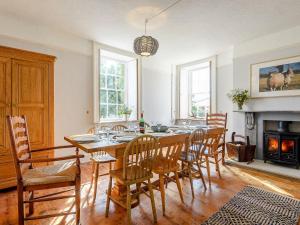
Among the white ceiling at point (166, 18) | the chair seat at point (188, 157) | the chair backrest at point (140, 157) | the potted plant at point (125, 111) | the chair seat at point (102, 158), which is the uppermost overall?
the white ceiling at point (166, 18)

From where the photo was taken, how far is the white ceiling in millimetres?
2582

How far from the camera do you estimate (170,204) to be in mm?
2227

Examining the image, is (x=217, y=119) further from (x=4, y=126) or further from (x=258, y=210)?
(x=4, y=126)

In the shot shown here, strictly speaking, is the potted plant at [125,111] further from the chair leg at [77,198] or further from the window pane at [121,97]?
the chair leg at [77,198]

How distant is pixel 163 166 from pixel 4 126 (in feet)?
7.46

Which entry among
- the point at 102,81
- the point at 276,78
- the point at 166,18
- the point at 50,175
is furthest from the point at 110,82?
the point at 276,78

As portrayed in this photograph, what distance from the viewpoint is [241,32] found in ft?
11.6

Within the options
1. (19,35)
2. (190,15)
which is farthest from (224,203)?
(19,35)

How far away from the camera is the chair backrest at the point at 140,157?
173cm

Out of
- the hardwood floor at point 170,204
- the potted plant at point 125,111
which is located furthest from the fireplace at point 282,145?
the potted plant at point 125,111

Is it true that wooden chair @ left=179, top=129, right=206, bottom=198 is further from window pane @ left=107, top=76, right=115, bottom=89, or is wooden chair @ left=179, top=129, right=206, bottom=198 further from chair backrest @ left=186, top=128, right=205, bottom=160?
window pane @ left=107, top=76, right=115, bottom=89

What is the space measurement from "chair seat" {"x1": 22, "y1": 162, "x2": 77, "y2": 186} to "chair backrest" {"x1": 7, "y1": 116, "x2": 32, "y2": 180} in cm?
8

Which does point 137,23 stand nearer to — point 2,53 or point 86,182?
point 2,53

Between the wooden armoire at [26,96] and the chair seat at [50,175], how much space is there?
3.44ft
